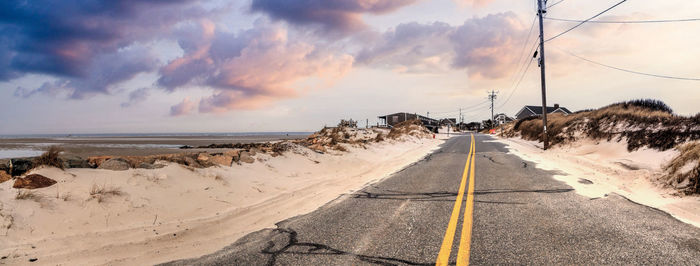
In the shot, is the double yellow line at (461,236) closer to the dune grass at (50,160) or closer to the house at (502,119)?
the dune grass at (50,160)

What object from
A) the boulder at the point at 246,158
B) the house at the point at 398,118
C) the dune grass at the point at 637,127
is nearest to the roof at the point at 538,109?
the house at the point at 398,118

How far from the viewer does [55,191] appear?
199 inches

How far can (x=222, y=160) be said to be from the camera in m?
8.70

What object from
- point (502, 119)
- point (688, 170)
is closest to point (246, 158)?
point (688, 170)

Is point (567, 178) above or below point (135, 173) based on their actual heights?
below

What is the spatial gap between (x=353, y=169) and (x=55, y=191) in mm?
8939

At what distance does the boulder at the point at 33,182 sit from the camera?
4941 millimetres

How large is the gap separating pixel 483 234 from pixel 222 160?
6.98 metres

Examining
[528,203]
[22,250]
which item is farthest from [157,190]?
[528,203]

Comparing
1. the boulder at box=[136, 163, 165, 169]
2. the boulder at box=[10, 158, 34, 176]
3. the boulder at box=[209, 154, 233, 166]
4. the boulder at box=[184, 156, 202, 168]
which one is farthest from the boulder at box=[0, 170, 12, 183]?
the boulder at box=[209, 154, 233, 166]

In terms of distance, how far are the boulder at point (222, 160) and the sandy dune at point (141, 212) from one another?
0.32m

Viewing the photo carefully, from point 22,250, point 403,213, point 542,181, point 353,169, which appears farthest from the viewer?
point 353,169

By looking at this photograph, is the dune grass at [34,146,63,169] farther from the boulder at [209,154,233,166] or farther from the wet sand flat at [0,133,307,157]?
the boulder at [209,154,233,166]

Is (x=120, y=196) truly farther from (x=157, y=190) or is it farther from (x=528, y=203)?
(x=528, y=203)
